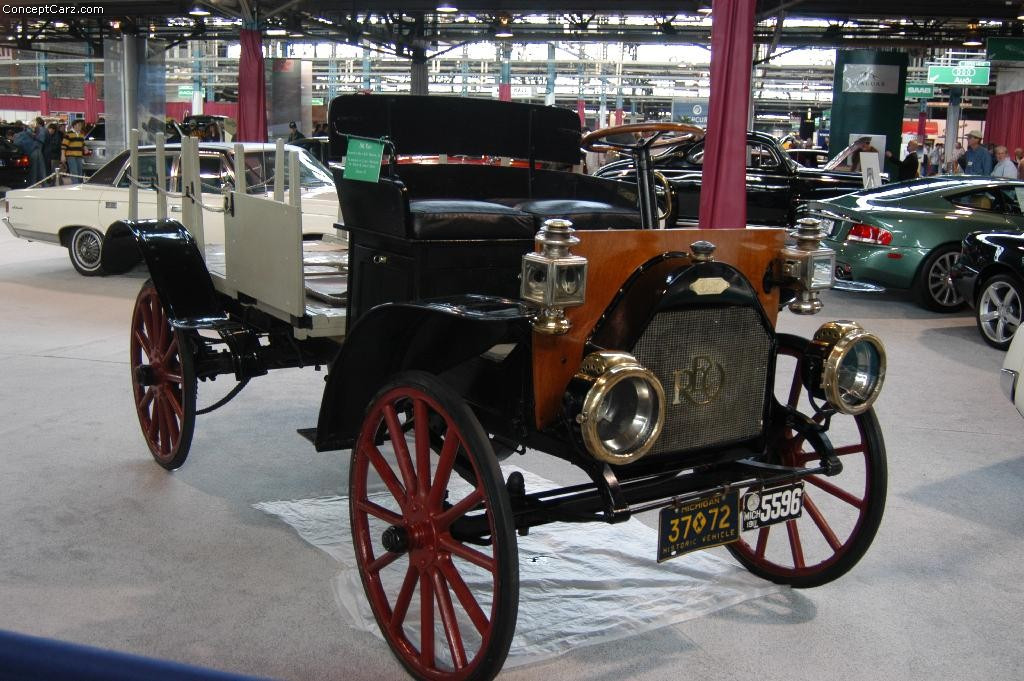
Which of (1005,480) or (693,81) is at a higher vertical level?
(693,81)

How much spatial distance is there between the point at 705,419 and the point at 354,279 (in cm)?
137

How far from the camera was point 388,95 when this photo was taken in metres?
3.76

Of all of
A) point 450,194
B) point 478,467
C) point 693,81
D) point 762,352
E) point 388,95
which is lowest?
point 478,467

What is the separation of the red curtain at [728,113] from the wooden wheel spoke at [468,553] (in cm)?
497

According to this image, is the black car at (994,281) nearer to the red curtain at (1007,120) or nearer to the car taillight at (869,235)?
the car taillight at (869,235)

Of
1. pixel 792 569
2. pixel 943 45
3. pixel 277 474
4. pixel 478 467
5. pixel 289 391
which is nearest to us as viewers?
pixel 478 467

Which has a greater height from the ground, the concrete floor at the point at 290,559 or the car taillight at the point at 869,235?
the car taillight at the point at 869,235

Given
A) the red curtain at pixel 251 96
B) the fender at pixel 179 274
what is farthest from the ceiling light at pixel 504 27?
the fender at pixel 179 274

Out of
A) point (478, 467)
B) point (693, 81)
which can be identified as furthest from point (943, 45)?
point (478, 467)

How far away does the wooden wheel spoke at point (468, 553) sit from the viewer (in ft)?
8.34

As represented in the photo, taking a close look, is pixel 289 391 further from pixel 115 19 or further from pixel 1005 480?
pixel 115 19

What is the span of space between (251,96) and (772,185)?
918 cm

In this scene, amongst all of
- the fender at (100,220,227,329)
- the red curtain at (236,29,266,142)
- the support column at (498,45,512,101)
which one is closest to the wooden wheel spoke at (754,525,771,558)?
the fender at (100,220,227,329)

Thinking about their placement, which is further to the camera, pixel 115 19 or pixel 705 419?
pixel 115 19
